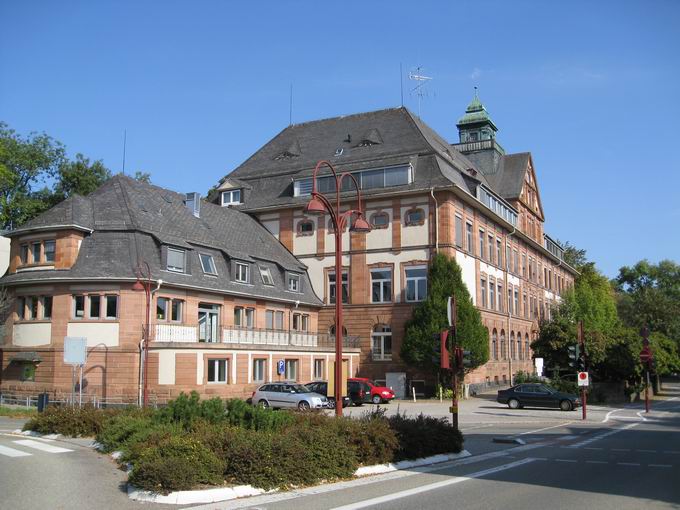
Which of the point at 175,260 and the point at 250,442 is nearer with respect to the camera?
the point at 250,442

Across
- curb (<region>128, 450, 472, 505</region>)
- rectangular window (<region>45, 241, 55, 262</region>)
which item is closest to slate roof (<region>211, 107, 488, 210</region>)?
rectangular window (<region>45, 241, 55, 262</region>)

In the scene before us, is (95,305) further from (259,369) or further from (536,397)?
(536,397)

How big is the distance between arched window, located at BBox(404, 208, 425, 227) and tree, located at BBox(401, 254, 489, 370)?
308cm

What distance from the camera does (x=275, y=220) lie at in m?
51.5

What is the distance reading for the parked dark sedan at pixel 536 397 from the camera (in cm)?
3747

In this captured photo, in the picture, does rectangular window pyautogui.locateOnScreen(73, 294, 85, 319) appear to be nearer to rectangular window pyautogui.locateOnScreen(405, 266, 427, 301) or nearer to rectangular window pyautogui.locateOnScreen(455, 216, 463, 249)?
rectangular window pyautogui.locateOnScreen(405, 266, 427, 301)

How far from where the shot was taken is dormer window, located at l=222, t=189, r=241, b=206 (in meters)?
53.4

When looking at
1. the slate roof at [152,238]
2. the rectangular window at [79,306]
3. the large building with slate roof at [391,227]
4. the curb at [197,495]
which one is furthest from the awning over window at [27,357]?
the curb at [197,495]

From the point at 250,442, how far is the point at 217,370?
22.9 m

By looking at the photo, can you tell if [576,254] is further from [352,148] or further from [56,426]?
[56,426]

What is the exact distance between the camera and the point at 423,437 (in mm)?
16578

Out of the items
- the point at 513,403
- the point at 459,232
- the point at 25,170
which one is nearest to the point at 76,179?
the point at 25,170

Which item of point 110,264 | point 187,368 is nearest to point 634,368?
point 187,368

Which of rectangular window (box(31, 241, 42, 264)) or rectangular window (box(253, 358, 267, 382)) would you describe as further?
rectangular window (box(253, 358, 267, 382))
